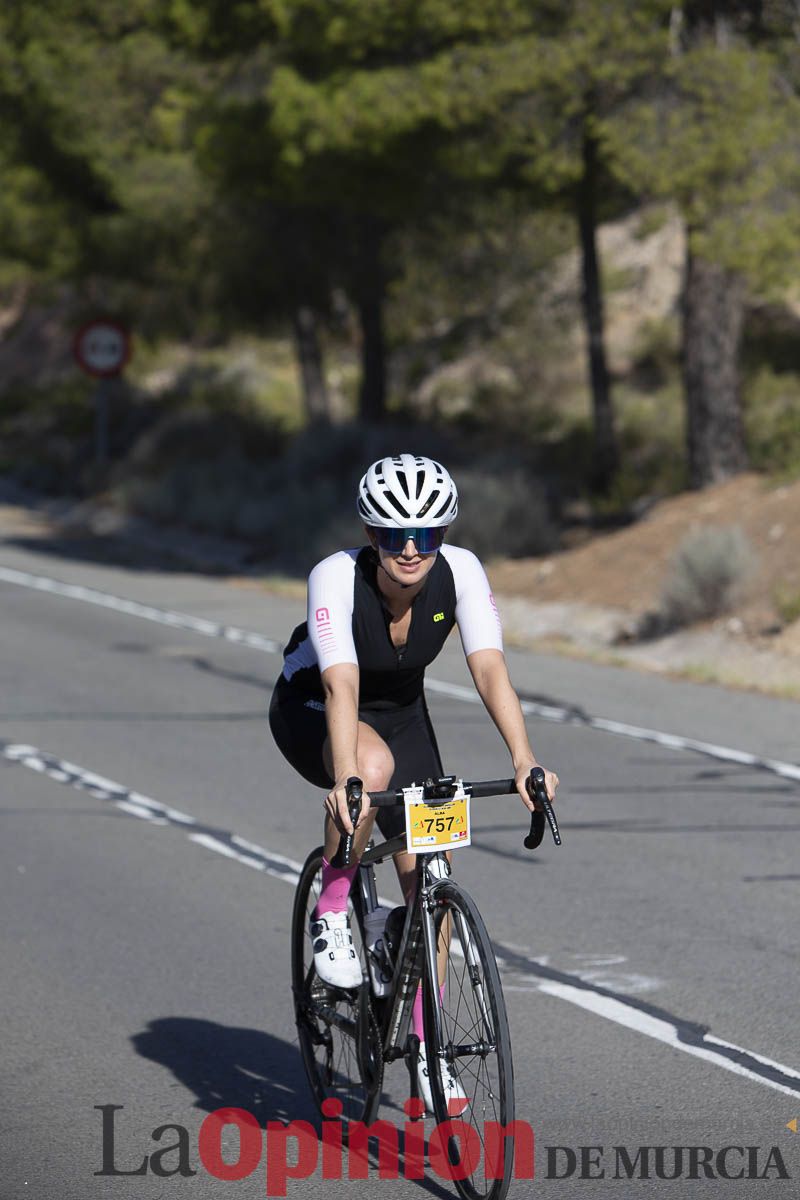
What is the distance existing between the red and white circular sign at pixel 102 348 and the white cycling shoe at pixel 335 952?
75.8 feet

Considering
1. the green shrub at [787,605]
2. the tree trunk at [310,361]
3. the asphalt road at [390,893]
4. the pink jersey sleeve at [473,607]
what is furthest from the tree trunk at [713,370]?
the pink jersey sleeve at [473,607]

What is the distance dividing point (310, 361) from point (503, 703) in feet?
81.3

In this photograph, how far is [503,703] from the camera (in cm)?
494

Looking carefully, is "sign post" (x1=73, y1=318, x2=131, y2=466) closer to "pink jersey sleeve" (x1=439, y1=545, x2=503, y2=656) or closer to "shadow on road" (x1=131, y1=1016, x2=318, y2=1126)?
"shadow on road" (x1=131, y1=1016, x2=318, y2=1126)

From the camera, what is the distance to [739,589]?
15664 millimetres

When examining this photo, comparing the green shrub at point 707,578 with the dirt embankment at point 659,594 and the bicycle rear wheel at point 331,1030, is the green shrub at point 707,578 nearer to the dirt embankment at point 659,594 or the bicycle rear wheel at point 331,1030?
the dirt embankment at point 659,594

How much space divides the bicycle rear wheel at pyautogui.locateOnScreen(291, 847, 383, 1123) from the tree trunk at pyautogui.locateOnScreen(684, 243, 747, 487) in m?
14.3

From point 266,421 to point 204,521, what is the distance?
6.76m

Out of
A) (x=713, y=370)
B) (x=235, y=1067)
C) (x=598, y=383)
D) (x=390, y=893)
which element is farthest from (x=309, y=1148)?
(x=598, y=383)

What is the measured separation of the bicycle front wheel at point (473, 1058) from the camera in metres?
4.53

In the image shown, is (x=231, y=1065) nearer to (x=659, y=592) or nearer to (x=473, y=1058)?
(x=473, y=1058)

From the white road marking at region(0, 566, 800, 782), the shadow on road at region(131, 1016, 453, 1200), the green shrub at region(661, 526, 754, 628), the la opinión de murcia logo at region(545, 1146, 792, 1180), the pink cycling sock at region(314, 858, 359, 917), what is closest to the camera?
the la opinión de murcia logo at region(545, 1146, 792, 1180)

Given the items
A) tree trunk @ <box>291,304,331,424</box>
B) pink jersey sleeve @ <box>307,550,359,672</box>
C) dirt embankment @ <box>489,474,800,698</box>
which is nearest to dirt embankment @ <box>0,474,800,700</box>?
dirt embankment @ <box>489,474,800,698</box>

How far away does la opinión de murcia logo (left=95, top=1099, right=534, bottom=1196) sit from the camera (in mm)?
5023
